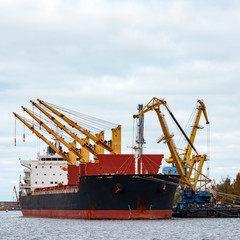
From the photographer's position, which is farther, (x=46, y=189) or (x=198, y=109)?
(x=198, y=109)

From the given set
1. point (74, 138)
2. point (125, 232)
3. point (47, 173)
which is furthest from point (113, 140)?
point (125, 232)

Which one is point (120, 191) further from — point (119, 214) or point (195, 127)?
point (195, 127)

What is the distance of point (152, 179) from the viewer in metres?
58.0

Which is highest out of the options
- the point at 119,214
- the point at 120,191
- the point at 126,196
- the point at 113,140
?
the point at 113,140

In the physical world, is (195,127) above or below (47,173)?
above

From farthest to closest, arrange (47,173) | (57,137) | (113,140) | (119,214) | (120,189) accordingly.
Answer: (47,173) < (57,137) < (113,140) < (119,214) < (120,189)

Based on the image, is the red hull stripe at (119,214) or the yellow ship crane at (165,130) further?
the yellow ship crane at (165,130)

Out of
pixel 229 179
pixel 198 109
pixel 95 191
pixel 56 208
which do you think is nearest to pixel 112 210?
pixel 95 191

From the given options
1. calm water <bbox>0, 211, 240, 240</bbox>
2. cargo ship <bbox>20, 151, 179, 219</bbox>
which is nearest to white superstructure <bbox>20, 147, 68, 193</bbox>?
cargo ship <bbox>20, 151, 179, 219</bbox>

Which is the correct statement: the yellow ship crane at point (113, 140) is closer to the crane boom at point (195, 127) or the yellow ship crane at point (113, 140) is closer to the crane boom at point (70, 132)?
the crane boom at point (70, 132)

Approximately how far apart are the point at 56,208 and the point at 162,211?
49.3ft

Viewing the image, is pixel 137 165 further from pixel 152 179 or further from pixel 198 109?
pixel 198 109

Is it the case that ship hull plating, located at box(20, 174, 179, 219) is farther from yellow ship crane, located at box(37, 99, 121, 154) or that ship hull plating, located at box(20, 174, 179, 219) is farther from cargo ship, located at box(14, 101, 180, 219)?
yellow ship crane, located at box(37, 99, 121, 154)

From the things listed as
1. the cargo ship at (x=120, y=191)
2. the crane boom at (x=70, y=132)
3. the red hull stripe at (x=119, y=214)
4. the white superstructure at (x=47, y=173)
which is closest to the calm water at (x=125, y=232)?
the red hull stripe at (x=119, y=214)
